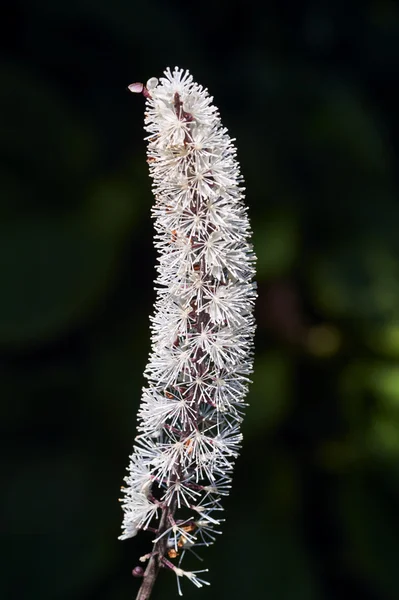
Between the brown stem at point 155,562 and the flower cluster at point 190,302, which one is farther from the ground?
the flower cluster at point 190,302

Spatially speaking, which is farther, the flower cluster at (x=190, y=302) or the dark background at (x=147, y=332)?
the dark background at (x=147, y=332)

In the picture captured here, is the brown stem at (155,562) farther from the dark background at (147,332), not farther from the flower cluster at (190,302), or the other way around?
the dark background at (147,332)

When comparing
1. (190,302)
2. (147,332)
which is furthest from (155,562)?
(147,332)

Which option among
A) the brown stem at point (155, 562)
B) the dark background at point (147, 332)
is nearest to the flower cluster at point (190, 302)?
the brown stem at point (155, 562)

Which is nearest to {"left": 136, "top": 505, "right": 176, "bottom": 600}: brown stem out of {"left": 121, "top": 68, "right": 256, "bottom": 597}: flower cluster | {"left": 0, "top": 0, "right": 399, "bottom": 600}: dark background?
{"left": 121, "top": 68, "right": 256, "bottom": 597}: flower cluster
